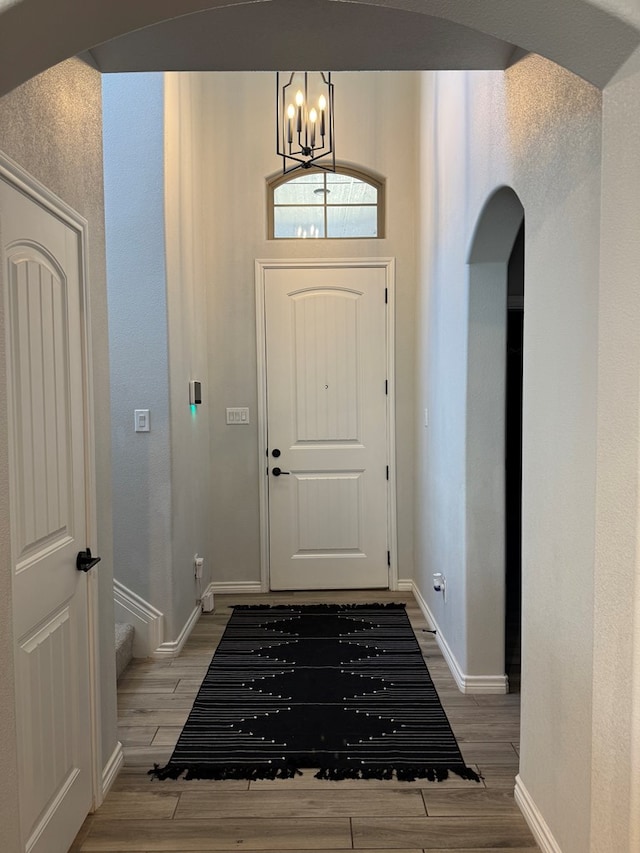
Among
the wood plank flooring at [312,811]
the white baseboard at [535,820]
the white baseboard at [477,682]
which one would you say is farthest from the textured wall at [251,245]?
the white baseboard at [535,820]

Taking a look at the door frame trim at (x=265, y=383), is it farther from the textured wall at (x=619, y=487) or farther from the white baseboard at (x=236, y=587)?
the textured wall at (x=619, y=487)

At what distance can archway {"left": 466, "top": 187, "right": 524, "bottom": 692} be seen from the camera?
119 inches

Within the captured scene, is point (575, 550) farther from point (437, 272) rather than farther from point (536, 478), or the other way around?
point (437, 272)

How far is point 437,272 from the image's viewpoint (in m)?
3.79

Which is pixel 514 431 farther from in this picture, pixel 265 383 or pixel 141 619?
pixel 141 619

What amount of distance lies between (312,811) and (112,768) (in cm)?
75

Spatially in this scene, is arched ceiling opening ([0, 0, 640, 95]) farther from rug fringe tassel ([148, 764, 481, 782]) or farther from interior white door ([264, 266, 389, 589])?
interior white door ([264, 266, 389, 589])

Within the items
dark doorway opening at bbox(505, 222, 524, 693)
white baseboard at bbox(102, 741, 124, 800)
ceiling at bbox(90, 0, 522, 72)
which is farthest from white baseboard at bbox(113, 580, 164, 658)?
ceiling at bbox(90, 0, 522, 72)

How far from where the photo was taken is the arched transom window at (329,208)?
4656mm

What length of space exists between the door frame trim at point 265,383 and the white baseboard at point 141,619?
4.14ft

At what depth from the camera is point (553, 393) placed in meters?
1.97

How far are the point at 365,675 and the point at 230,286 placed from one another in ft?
8.70

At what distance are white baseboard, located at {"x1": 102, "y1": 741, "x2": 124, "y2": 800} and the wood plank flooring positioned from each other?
0.03 meters

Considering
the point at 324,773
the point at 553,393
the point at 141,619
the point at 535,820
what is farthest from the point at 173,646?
the point at 553,393
